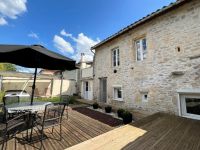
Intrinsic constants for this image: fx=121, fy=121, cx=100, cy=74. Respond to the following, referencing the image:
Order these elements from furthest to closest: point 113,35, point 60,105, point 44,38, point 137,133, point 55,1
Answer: point 44,38 → point 55,1 → point 113,35 → point 60,105 → point 137,133

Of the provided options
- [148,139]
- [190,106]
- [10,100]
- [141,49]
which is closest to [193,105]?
[190,106]

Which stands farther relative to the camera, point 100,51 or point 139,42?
point 100,51

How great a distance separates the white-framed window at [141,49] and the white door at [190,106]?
2959mm

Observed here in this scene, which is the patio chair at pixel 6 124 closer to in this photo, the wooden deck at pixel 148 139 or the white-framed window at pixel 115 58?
the wooden deck at pixel 148 139

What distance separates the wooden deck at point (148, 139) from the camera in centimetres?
257

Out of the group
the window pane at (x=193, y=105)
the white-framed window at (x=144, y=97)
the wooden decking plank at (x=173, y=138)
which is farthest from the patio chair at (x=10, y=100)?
the window pane at (x=193, y=105)

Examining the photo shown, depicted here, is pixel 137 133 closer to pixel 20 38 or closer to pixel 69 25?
pixel 69 25

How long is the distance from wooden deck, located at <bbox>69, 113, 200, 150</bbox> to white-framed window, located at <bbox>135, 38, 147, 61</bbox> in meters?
4.26

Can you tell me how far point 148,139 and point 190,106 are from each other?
130 inches

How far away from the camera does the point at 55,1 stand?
9961 mm

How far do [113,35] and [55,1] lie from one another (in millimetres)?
5760

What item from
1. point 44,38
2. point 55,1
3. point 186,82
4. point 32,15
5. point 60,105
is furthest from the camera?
point 44,38

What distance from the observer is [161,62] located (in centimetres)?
593

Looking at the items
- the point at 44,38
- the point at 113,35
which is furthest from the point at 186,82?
the point at 44,38
